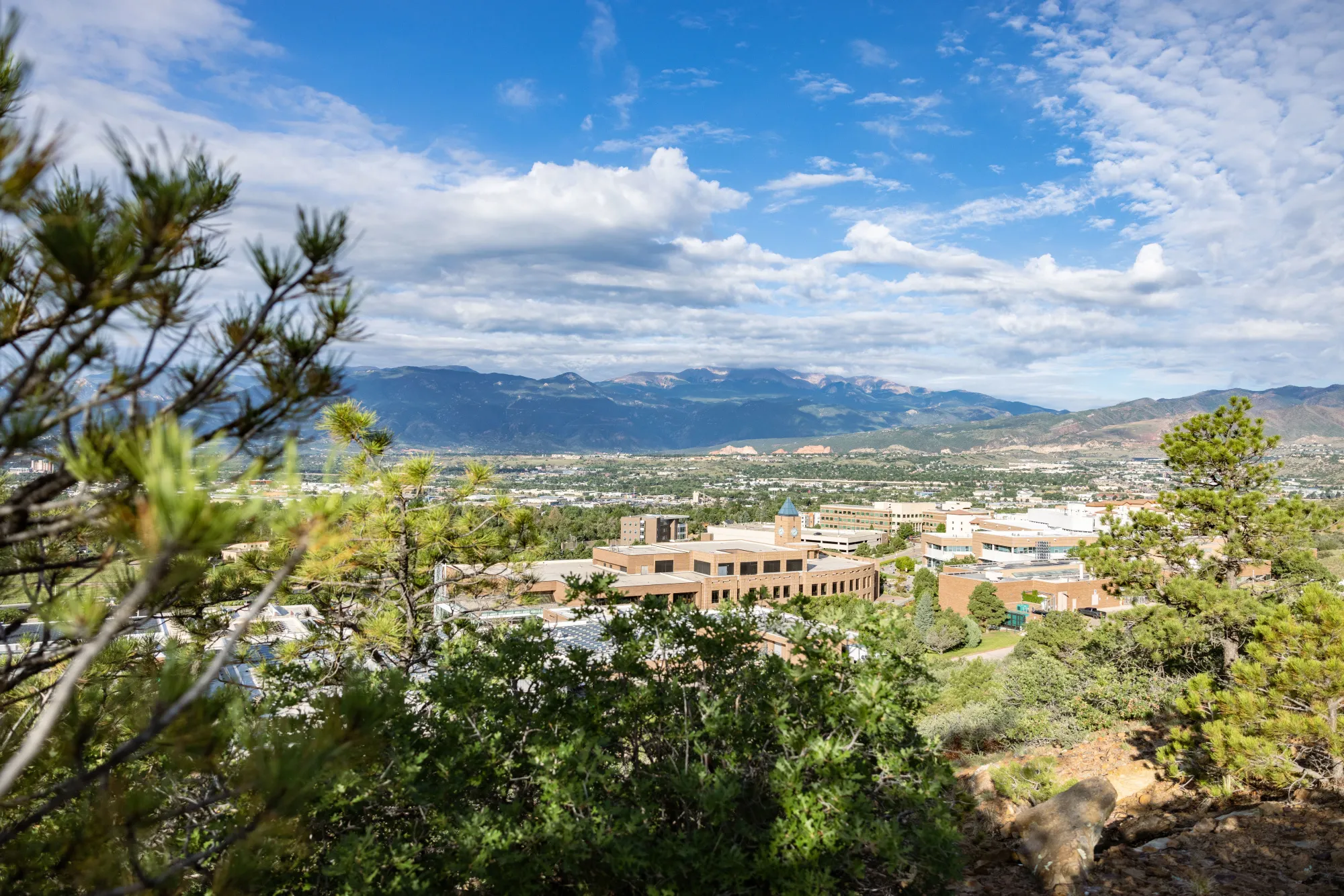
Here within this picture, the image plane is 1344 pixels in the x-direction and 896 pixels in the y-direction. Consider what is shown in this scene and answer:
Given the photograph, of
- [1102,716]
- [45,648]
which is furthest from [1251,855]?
[45,648]

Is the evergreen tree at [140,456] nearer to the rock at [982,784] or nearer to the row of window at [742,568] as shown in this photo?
the rock at [982,784]

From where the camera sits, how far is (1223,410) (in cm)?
1155

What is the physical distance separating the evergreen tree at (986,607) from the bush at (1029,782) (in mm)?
30767

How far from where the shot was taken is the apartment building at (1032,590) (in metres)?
40.3

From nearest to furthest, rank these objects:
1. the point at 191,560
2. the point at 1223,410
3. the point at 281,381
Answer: the point at 191,560
the point at 281,381
the point at 1223,410

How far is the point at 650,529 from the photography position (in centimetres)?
6556

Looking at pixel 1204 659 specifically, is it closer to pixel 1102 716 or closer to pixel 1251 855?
pixel 1102 716

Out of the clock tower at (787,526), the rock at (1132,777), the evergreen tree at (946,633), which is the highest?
the rock at (1132,777)

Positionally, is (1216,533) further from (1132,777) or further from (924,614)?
(924,614)

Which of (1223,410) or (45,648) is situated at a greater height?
(1223,410)

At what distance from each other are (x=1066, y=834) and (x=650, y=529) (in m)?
59.7

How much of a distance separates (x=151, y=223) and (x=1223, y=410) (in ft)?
45.4

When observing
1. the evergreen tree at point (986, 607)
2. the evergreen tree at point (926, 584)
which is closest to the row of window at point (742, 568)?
the evergreen tree at point (926, 584)

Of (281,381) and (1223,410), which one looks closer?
(281,381)
